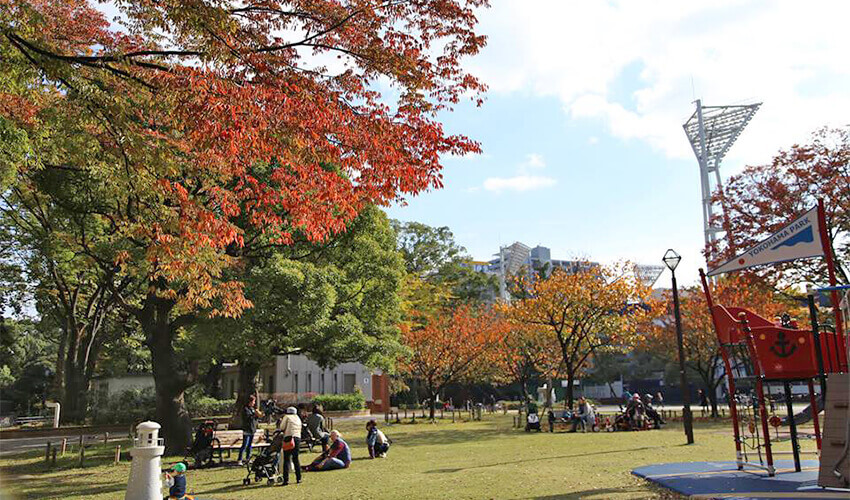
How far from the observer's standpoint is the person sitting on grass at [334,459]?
1346 centimetres

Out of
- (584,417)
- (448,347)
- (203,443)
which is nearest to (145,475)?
(203,443)

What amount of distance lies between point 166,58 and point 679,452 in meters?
14.0

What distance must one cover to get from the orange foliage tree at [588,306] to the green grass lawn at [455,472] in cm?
825

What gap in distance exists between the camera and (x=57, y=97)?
430 inches

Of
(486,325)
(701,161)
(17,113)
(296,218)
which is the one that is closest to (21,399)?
(486,325)

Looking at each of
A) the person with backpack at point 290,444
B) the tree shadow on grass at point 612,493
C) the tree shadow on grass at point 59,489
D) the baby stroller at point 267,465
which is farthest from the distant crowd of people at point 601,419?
the tree shadow on grass at point 59,489

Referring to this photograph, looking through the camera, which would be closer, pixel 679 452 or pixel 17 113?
pixel 17 113

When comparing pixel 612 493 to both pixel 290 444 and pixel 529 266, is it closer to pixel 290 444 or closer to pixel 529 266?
pixel 290 444

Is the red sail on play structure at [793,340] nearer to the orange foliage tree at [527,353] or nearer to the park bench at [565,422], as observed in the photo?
the park bench at [565,422]

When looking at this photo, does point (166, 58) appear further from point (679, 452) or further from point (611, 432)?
point (611, 432)

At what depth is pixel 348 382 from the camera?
43.9 meters

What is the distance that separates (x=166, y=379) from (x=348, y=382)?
2719cm

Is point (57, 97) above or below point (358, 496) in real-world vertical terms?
above

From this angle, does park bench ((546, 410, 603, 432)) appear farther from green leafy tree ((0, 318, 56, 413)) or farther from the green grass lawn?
green leafy tree ((0, 318, 56, 413))
